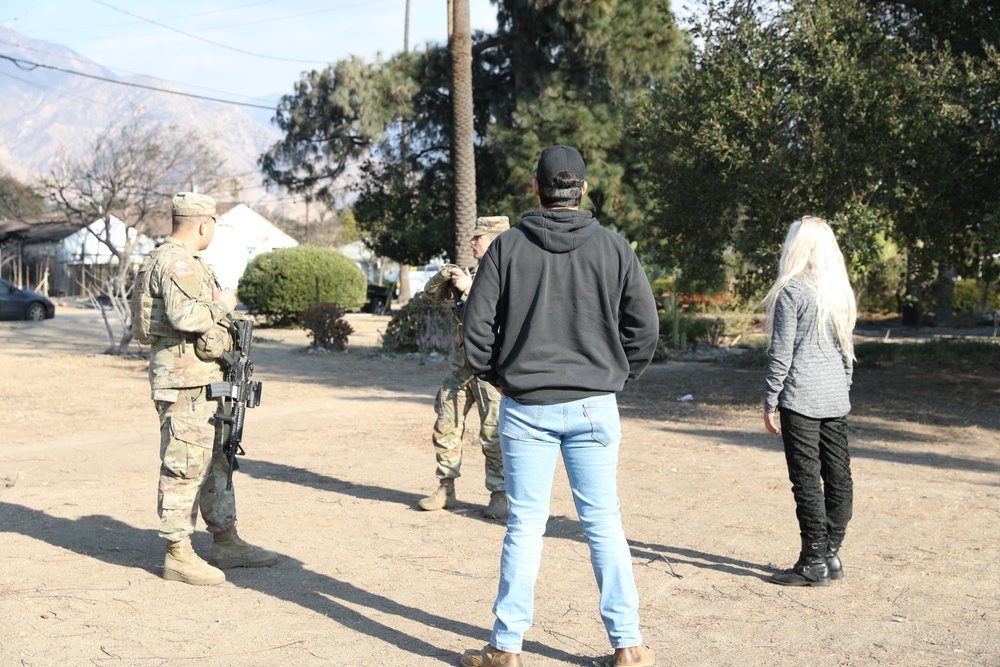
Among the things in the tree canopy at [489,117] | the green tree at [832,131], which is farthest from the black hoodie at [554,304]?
the tree canopy at [489,117]

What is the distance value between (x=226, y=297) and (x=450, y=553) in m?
1.88

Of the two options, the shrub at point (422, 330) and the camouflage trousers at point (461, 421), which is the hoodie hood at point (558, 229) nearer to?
the camouflage trousers at point (461, 421)

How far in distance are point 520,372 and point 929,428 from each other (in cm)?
796

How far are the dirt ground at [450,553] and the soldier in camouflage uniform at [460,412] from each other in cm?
15

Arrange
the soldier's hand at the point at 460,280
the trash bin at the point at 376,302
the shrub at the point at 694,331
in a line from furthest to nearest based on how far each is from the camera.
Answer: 1. the trash bin at the point at 376,302
2. the shrub at the point at 694,331
3. the soldier's hand at the point at 460,280

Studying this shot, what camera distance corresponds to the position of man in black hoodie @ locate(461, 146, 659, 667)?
359 cm

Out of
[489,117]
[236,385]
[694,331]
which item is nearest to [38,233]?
[489,117]

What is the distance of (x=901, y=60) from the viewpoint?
10.6m

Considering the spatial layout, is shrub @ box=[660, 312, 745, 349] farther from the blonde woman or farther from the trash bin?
the trash bin

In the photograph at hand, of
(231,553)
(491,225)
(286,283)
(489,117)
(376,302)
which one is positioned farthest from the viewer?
(376,302)

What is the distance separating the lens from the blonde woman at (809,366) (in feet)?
16.0

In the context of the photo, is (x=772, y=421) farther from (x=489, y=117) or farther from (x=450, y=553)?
(x=489, y=117)

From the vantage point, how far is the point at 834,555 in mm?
5020

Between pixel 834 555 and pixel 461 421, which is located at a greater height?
pixel 461 421
